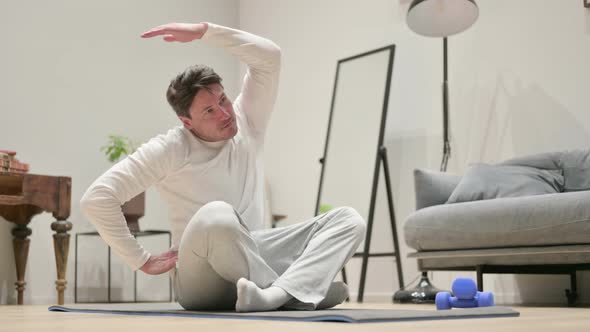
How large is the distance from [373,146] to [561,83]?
47.9 inches

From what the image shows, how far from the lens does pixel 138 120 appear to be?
5020 millimetres

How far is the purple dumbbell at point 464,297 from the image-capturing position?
198 centimetres

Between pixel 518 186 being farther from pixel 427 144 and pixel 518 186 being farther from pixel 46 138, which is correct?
pixel 46 138

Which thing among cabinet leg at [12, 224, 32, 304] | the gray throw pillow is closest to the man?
the gray throw pillow

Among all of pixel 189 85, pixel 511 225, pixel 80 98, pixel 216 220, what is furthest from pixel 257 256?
pixel 80 98

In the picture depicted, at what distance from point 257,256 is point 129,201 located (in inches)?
104

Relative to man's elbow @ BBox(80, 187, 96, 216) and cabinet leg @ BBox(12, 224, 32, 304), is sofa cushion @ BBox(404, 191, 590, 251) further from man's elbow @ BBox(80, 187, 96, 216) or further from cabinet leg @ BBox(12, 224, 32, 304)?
cabinet leg @ BBox(12, 224, 32, 304)

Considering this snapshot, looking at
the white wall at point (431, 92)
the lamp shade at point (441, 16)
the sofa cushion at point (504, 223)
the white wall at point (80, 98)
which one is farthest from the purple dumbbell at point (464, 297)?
the white wall at point (80, 98)

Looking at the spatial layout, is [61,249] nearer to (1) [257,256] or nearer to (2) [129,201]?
(2) [129,201]

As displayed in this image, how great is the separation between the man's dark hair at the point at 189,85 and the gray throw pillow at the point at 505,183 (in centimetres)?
172

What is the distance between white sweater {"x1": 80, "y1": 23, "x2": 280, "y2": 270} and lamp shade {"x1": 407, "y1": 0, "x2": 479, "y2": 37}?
189cm

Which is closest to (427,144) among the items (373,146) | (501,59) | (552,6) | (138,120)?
(373,146)

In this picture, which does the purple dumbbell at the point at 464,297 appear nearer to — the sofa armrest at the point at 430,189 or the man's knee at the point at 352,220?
the man's knee at the point at 352,220

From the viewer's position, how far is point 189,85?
2074 mm
